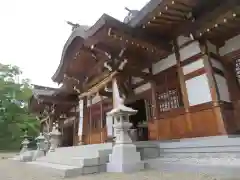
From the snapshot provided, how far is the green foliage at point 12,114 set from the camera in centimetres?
2125

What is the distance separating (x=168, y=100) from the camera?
266 inches

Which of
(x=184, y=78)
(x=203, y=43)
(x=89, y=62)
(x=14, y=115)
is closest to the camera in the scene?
(x=203, y=43)

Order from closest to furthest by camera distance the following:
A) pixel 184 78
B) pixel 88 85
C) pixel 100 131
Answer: pixel 184 78, pixel 88 85, pixel 100 131

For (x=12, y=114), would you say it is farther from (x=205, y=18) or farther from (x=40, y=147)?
(x=205, y=18)

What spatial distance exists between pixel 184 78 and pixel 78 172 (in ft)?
12.2

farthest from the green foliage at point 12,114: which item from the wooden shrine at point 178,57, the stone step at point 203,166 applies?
the stone step at point 203,166

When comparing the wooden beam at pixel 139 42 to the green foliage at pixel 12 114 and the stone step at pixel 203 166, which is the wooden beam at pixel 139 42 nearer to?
the stone step at pixel 203 166

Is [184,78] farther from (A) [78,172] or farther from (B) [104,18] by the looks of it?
(A) [78,172]

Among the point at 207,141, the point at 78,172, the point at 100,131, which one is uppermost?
the point at 100,131

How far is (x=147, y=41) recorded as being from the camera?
5.84 meters

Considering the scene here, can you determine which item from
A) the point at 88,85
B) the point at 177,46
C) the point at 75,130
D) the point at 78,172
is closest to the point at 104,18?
the point at 177,46

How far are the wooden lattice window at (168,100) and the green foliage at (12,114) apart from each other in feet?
55.8

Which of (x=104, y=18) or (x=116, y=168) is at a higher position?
(x=104, y=18)

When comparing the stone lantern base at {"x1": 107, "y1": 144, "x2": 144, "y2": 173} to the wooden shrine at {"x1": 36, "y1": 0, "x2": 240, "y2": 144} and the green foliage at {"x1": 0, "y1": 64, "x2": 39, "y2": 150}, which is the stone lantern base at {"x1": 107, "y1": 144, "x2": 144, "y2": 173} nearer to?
the wooden shrine at {"x1": 36, "y1": 0, "x2": 240, "y2": 144}
